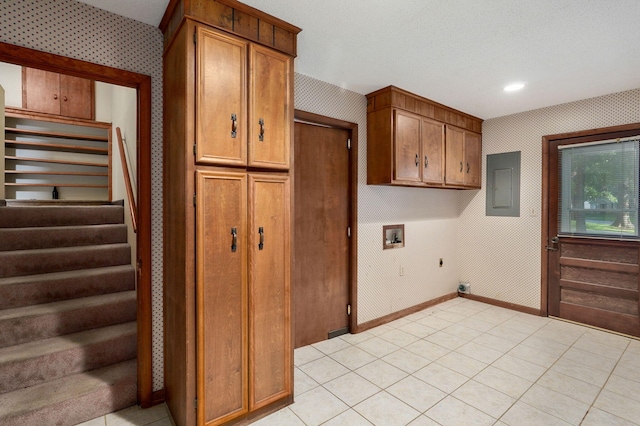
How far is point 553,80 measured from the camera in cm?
299

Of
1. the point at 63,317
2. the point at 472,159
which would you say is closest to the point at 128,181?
the point at 63,317

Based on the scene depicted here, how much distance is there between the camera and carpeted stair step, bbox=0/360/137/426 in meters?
1.81

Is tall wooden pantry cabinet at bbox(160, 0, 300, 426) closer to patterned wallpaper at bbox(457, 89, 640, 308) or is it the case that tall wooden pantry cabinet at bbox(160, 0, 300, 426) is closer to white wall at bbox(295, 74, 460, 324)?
white wall at bbox(295, 74, 460, 324)

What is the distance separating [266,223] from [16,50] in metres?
1.63

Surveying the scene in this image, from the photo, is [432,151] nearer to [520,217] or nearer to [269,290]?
[520,217]

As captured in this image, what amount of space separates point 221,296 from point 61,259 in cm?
197

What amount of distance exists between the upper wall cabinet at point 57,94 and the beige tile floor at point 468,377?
15.1 feet

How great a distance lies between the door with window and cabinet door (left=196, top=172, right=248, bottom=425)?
3749 millimetres

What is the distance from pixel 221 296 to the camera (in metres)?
1.86

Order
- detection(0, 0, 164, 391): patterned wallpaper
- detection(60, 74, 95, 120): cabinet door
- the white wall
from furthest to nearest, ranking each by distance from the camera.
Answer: detection(60, 74, 95, 120): cabinet door < the white wall < detection(0, 0, 164, 391): patterned wallpaper

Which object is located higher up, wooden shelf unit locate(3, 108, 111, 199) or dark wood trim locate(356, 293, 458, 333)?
wooden shelf unit locate(3, 108, 111, 199)

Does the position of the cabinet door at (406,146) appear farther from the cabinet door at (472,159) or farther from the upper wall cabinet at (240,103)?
the upper wall cabinet at (240,103)

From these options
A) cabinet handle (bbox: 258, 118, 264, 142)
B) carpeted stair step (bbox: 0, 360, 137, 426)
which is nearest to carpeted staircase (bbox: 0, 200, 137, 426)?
carpeted stair step (bbox: 0, 360, 137, 426)

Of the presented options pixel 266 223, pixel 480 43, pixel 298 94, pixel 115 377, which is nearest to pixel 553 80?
pixel 480 43
